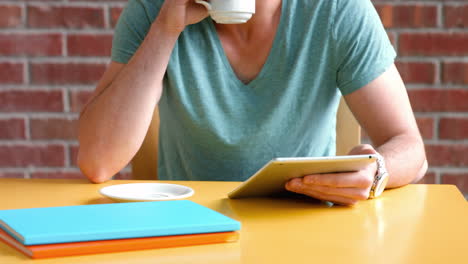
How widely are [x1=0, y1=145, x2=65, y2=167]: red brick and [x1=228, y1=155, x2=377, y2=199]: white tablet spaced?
1.15 metres

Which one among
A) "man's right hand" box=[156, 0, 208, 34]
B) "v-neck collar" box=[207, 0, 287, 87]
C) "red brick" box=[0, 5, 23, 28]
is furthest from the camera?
"red brick" box=[0, 5, 23, 28]

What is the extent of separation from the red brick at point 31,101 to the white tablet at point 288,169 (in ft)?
3.78

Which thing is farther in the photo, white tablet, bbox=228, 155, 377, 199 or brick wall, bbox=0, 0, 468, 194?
brick wall, bbox=0, 0, 468, 194

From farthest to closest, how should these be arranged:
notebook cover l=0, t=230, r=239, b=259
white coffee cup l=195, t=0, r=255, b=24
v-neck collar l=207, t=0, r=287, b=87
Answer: v-neck collar l=207, t=0, r=287, b=87, white coffee cup l=195, t=0, r=255, b=24, notebook cover l=0, t=230, r=239, b=259

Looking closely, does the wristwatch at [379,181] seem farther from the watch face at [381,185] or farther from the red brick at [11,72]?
the red brick at [11,72]

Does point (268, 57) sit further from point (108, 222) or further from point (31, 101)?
point (31, 101)

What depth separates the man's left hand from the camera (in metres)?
0.87

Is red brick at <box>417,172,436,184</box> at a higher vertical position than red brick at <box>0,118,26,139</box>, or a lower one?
lower

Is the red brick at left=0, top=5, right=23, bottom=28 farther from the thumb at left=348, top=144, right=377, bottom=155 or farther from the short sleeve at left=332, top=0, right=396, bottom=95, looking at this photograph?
the thumb at left=348, top=144, right=377, bottom=155

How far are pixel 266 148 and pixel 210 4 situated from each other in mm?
363

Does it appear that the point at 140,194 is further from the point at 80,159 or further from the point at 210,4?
the point at 210,4

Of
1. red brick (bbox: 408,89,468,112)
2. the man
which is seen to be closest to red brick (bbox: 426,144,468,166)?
red brick (bbox: 408,89,468,112)

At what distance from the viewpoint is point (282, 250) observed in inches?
26.3

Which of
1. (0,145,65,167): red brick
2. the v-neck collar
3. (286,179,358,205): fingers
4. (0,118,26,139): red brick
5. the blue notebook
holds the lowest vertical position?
(0,145,65,167): red brick
